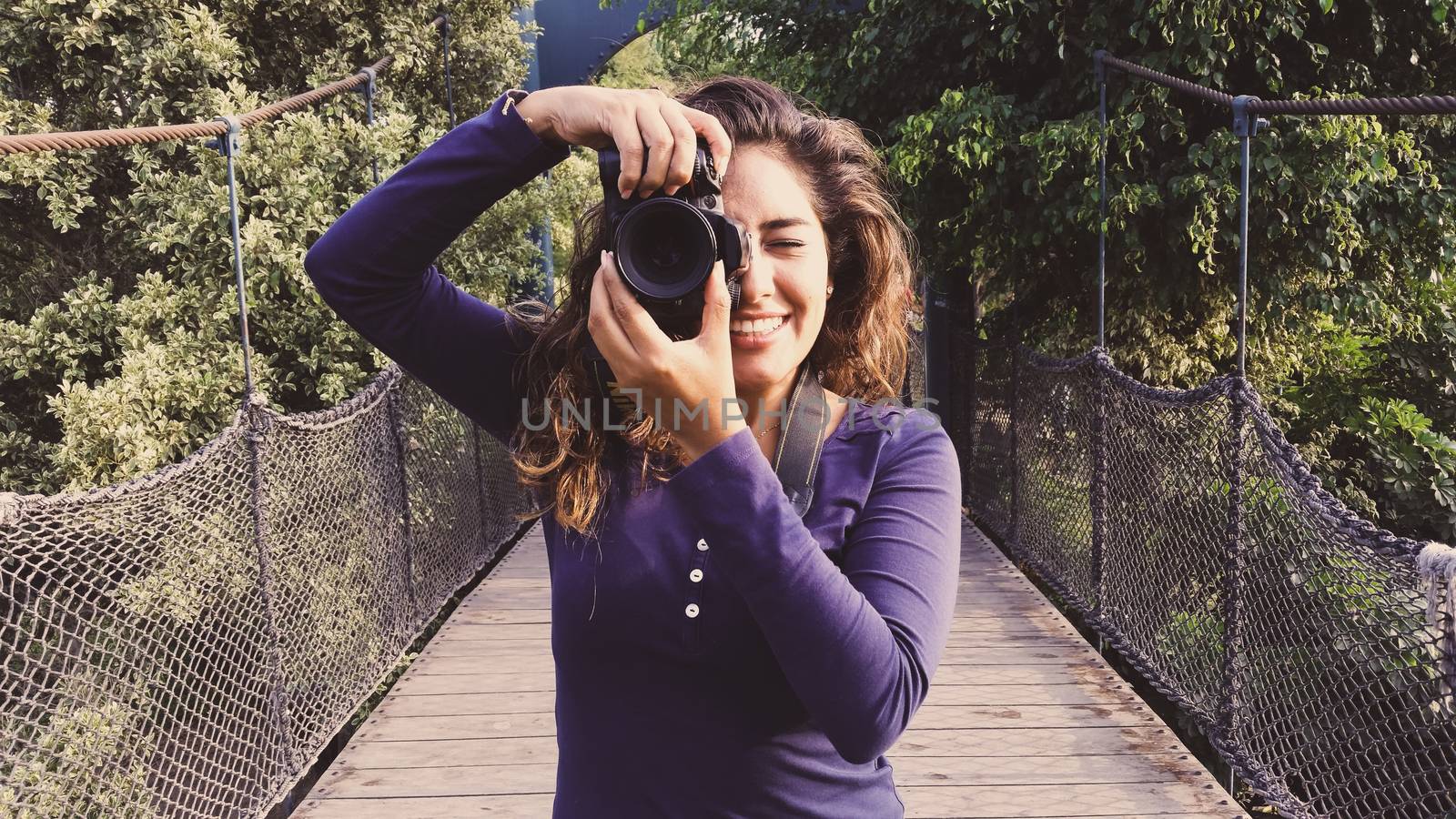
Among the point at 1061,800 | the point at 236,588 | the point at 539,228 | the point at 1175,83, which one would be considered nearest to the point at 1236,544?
the point at 1061,800

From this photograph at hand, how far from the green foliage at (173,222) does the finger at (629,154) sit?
11.7ft

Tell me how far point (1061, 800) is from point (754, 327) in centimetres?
196

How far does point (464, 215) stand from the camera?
112 centimetres

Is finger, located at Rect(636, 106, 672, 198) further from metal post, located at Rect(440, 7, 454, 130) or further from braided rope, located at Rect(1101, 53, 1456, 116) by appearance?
metal post, located at Rect(440, 7, 454, 130)

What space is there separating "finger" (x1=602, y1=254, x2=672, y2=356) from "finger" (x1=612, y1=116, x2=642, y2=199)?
0.12 meters

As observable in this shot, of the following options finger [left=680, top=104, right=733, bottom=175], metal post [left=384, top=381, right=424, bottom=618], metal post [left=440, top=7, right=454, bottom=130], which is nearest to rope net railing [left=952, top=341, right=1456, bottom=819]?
finger [left=680, top=104, right=733, bottom=175]

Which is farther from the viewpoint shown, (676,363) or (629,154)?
(629,154)

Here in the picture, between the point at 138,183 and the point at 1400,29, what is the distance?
5251 mm

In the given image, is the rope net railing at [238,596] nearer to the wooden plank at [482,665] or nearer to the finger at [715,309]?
the wooden plank at [482,665]

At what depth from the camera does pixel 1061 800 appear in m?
2.60

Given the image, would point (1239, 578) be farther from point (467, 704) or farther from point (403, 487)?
point (403, 487)

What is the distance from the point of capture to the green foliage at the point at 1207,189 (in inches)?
171

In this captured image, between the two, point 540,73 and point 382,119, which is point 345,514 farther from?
point 540,73

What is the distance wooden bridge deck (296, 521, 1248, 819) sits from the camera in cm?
262
